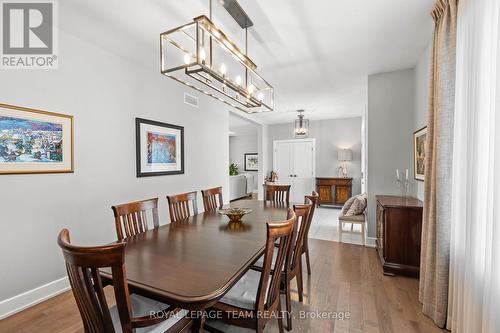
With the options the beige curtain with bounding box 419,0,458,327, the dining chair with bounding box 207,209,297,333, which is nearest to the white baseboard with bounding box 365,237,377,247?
the beige curtain with bounding box 419,0,458,327

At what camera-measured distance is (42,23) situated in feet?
7.11

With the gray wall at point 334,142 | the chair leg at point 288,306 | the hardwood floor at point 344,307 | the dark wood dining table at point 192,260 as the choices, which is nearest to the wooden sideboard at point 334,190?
the gray wall at point 334,142

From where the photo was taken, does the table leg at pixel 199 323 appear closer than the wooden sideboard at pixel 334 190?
Yes

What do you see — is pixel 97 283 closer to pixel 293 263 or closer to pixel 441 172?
pixel 293 263

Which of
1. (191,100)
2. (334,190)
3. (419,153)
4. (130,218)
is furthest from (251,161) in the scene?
(130,218)

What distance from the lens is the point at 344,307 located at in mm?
2115

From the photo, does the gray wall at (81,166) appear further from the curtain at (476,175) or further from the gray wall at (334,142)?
the gray wall at (334,142)

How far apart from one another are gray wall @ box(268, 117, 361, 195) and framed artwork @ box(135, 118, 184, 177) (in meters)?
4.68

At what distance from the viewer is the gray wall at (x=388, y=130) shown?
3.45 metres

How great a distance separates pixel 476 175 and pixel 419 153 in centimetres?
170

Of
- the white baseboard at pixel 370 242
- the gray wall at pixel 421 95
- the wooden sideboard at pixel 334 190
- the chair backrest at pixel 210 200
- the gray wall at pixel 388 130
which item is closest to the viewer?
the gray wall at pixel 421 95

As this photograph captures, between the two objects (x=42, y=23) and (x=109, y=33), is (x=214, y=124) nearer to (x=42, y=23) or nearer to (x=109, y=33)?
(x=109, y=33)

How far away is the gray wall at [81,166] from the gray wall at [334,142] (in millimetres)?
4965

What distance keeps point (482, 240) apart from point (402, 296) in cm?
124
